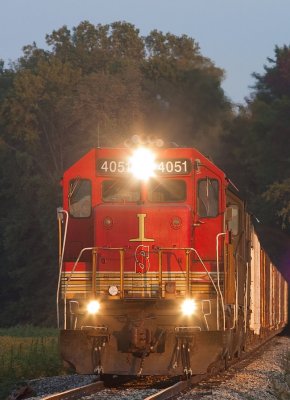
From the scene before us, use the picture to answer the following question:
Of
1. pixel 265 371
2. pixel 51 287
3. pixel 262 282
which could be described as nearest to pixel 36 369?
pixel 265 371

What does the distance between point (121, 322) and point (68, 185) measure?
2.59 metres

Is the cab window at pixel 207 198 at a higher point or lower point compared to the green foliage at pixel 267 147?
lower

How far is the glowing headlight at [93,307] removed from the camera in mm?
15938

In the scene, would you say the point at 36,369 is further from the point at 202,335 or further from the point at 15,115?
the point at 15,115

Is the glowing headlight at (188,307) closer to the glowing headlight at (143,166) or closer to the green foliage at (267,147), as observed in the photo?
the glowing headlight at (143,166)

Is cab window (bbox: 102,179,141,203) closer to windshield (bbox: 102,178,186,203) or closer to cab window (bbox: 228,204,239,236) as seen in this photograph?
windshield (bbox: 102,178,186,203)

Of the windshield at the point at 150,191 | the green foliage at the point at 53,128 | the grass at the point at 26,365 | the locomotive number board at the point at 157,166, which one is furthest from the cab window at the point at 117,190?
the green foliage at the point at 53,128

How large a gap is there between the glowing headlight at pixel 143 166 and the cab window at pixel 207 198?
0.85 m

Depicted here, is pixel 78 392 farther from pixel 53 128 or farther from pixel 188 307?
pixel 53 128

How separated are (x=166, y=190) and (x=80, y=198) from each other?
148 centimetres

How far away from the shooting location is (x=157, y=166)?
Answer: 55.1 ft

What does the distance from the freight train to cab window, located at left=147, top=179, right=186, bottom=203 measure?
17 mm

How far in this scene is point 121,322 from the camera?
629 inches

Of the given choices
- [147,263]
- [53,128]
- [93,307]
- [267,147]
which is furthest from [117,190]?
[53,128]
